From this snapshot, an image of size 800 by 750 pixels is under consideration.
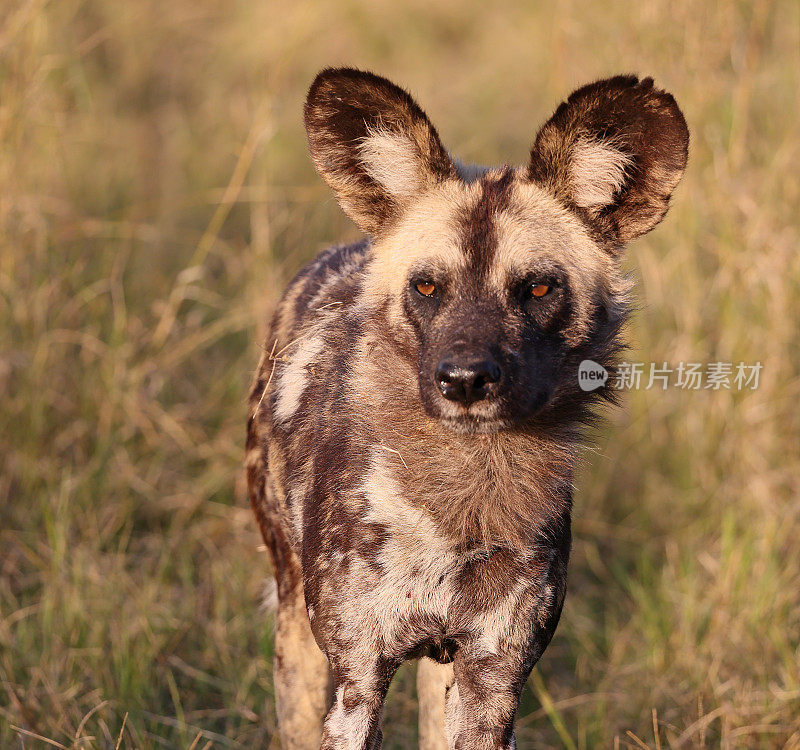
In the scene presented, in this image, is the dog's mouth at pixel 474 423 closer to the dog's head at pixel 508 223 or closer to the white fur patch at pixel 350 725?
the dog's head at pixel 508 223

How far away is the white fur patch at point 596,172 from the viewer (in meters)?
2.21

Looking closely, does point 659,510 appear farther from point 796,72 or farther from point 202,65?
point 202,65

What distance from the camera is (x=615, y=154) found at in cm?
222

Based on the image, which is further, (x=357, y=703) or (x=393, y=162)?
(x=393, y=162)

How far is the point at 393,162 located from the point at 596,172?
446 millimetres

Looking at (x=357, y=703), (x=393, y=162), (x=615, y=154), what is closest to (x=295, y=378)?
(x=393, y=162)

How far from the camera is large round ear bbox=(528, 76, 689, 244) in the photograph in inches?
82.9

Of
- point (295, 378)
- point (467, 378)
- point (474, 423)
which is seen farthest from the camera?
point (295, 378)

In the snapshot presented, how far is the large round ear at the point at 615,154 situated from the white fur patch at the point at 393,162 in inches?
A: 10.2

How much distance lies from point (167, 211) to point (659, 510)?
2803mm

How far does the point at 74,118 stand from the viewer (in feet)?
16.9

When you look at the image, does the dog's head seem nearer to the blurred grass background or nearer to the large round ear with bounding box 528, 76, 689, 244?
the large round ear with bounding box 528, 76, 689, 244

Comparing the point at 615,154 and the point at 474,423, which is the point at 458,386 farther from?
the point at 615,154

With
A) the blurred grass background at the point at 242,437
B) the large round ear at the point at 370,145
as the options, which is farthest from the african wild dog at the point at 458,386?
the blurred grass background at the point at 242,437
